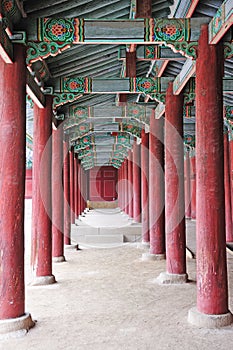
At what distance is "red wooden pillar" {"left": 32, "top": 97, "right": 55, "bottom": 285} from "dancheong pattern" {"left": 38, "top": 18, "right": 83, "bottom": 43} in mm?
2770

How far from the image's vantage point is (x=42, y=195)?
810 cm

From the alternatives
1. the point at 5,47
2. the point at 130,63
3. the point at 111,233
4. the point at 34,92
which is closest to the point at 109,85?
the point at 130,63

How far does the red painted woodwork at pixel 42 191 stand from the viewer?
8.07 m

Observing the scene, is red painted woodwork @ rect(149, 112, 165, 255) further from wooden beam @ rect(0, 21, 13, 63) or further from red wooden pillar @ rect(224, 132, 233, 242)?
wooden beam @ rect(0, 21, 13, 63)

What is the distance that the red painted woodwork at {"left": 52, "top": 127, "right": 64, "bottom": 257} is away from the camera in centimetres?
1020

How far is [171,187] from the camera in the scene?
26.1 feet

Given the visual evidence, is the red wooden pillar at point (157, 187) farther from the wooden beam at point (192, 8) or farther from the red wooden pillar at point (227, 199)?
the wooden beam at point (192, 8)

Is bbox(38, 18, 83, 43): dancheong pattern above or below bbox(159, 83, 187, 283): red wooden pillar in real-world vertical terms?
above

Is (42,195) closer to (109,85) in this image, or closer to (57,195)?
(57,195)

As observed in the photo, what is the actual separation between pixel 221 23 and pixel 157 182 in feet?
18.9

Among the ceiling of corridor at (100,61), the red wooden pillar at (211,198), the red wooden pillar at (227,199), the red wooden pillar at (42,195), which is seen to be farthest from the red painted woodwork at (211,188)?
the red wooden pillar at (227,199)

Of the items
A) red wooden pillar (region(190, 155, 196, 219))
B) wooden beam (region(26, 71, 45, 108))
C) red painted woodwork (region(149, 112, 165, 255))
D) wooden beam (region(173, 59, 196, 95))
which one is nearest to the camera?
wooden beam (region(173, 59, 196, 95))

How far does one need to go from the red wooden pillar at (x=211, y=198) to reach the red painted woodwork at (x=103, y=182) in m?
31.7

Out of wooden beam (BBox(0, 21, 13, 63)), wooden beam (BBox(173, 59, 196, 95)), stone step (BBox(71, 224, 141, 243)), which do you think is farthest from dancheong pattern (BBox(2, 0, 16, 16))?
stone step (BBox(71, 224, 141, 243))
